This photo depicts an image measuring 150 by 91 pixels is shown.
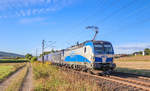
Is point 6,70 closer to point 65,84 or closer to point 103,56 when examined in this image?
point 103,56

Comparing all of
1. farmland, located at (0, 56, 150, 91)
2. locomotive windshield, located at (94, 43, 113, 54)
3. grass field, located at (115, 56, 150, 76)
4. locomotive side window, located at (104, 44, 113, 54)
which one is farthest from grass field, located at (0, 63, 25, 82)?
grass field, located at (115, 56, 150, 76)

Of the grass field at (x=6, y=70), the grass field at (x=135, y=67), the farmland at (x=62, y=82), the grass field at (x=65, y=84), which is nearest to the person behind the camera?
the grass field at (x=65, y=84)

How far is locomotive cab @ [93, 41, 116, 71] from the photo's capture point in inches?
564

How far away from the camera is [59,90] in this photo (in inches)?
296

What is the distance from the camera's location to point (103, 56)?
14.6 meters

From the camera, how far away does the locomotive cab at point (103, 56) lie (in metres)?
14.3

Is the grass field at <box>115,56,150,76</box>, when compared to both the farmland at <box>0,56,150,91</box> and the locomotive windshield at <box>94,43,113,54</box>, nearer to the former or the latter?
the farmland at <box>0,56,150,91</box>

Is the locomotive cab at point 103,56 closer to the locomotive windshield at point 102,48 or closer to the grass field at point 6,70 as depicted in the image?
the locomotive windshield at point 102,48

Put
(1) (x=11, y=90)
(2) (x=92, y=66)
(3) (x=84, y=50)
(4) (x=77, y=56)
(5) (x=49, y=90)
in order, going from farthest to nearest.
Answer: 1. (4) (x=77, y=56)
2. (3) (x=84, y=50)
3. (2) (x=92, y=66)
4. (1) (x=11, y=90)
5. (5) (x=49, y=90)

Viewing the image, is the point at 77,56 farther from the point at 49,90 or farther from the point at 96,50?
the point at 49,90

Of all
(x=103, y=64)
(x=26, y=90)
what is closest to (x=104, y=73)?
(x=103, y=64)

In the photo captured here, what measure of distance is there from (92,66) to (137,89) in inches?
227

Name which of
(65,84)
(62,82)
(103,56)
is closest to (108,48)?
(103,56)

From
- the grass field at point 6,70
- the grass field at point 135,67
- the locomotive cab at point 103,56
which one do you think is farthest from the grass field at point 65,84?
the grass field at point 135,67
